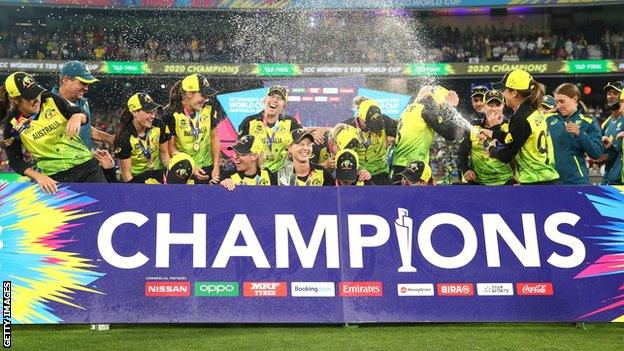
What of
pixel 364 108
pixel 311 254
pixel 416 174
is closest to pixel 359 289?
pixel 311 254

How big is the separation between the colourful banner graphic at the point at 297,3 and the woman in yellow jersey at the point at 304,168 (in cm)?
2460

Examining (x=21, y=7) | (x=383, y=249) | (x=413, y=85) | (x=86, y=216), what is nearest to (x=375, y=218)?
(x=383, y=249)

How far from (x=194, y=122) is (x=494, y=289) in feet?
13.4

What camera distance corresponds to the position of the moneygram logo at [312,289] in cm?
700

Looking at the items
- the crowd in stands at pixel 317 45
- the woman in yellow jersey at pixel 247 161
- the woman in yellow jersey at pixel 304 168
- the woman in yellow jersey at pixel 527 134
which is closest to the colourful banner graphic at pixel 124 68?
the crowd in stands at pixel 317 45

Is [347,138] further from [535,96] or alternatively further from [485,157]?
[535,96]

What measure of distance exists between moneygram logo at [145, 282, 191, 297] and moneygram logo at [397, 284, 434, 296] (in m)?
1.87

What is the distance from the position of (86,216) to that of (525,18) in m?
35.5

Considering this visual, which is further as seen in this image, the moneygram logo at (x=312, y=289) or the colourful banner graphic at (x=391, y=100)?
the colourful banner graphic at (x=391, y=100)

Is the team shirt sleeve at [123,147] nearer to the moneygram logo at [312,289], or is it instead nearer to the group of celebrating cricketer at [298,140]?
the group of celebrating cricketer at [298,140]

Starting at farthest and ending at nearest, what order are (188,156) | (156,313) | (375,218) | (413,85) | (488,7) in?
(488,7), (413,85), (188,156), (375,218), (156,313)

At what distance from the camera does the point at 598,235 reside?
7449 mm

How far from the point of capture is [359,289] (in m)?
7.04

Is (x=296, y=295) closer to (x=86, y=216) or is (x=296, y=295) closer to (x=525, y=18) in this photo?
(x=86, y=216)
